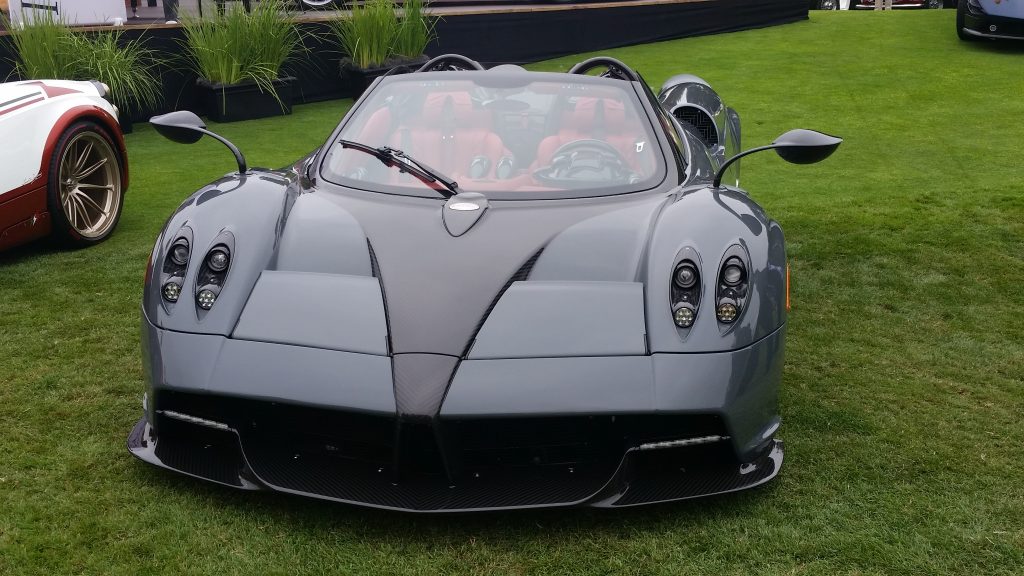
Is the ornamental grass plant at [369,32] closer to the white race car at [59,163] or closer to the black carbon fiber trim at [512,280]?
the white race car at [59,163]

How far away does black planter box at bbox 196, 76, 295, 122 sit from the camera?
9.59 m

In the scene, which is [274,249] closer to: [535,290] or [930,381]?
[535,290]

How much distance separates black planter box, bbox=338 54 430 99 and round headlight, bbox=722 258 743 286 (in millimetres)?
7933

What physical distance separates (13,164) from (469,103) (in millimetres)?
2379

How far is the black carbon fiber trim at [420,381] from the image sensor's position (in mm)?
2484

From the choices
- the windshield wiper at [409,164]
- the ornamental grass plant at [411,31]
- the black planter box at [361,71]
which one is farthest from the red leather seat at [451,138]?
the ornamental grass plant at [411,31]

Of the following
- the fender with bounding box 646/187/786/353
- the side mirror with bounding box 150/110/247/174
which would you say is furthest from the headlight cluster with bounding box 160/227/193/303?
the fender with bounding box 646/187/786/353

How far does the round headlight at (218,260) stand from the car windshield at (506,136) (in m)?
0.64

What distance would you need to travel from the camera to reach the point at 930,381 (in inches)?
147

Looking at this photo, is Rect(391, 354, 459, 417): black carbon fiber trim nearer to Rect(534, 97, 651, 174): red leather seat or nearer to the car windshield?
the car windshield

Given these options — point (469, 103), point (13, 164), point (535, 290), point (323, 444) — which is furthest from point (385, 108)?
point (13, 164)

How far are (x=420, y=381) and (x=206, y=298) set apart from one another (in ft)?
2.46

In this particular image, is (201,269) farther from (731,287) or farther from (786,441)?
(786,441)

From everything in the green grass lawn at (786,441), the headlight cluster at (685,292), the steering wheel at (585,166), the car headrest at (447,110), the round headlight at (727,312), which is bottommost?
the green grass lawn at (786,441)
